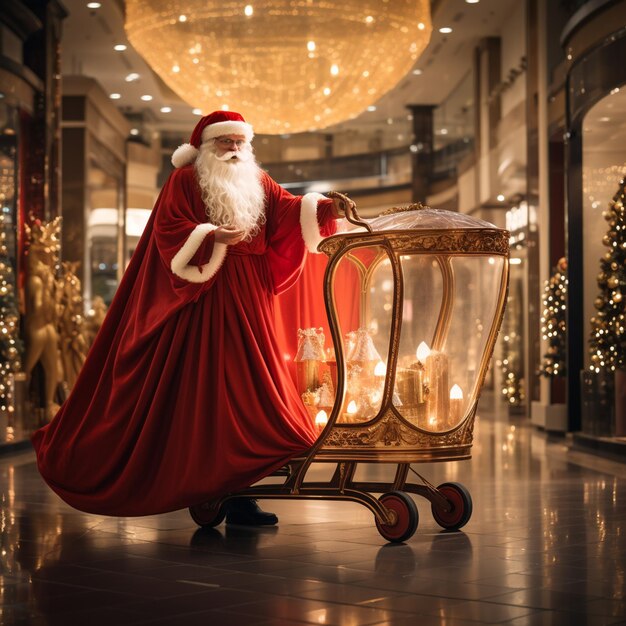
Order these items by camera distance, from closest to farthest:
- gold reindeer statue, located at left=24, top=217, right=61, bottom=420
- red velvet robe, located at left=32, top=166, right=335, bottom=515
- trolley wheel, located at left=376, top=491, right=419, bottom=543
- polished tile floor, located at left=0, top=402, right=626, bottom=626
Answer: polished tile floor, located at left=0, top=402, right=626, bottom=626, trolley wheel, located at left=376, top=491, right=419, bottom=543, red velvet robe, located at left=32, top=166, right=335, bottom=515, gold reindeer statue, located at left=24, top=217, right=61, bottom=420

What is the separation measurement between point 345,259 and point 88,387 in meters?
1.28

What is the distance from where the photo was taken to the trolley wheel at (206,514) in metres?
5.18

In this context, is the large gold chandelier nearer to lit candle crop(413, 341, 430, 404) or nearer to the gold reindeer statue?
the gold reindeer statue

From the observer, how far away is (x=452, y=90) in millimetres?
20438

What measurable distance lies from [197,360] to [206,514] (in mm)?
700

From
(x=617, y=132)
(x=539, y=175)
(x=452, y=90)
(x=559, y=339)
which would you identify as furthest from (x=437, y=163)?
(x=617, y=132)

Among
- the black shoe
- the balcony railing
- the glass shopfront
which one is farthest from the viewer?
the balcony railing

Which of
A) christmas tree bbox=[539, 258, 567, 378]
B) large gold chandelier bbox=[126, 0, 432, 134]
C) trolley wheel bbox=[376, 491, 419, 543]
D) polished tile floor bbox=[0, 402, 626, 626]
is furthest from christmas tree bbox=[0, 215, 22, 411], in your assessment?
trolley wheel bbox=[376, 491, 419, 543]

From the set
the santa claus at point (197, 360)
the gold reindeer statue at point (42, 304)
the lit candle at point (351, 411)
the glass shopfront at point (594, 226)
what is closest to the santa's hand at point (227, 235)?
the santa claus at point (197, 360)

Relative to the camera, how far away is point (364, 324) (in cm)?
540

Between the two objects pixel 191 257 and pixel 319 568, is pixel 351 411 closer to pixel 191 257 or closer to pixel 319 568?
pixel 191 257

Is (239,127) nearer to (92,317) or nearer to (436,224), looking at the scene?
(436,224)

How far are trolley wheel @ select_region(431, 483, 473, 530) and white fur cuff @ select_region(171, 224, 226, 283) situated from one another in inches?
54.0

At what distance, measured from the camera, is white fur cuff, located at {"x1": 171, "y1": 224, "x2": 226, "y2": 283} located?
4973mm
